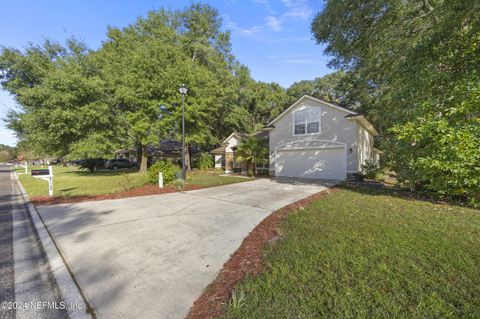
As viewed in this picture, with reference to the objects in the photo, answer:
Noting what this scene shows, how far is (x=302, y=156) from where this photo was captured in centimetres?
1572

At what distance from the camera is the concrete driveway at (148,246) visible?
2.64 meters

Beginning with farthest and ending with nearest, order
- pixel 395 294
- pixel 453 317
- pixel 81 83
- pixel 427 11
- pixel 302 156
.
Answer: pixel 81 83
pixel 302 156
pixel 427 11
pixel 395 294
pixel 453 317

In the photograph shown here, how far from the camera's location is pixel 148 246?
407 cm

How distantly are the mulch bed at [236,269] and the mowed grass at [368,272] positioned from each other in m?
0.16

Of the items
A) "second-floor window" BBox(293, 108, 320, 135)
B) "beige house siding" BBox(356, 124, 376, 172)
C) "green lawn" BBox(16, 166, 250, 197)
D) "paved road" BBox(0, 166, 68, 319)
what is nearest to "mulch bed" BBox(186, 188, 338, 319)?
"paved road" BBox(0, 166, 68, 319)

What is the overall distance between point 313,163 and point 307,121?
3.09 metres

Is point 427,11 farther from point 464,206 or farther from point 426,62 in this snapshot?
point 464,206

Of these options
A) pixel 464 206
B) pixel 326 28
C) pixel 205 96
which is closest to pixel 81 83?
pixel 205 96

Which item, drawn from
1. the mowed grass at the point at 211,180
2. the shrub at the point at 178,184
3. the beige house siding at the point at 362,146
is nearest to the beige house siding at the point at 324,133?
the beige house siding at the point at 362,146

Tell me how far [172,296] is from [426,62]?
10.0 m

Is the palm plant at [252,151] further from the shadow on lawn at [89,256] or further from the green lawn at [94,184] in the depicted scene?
the shadow on lawn at [89,256]

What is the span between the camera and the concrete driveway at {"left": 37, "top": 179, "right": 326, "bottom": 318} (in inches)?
104

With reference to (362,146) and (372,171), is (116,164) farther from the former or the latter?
(372,171)

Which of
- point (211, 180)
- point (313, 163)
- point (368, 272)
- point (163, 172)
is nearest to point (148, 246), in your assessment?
point (368, 272)
